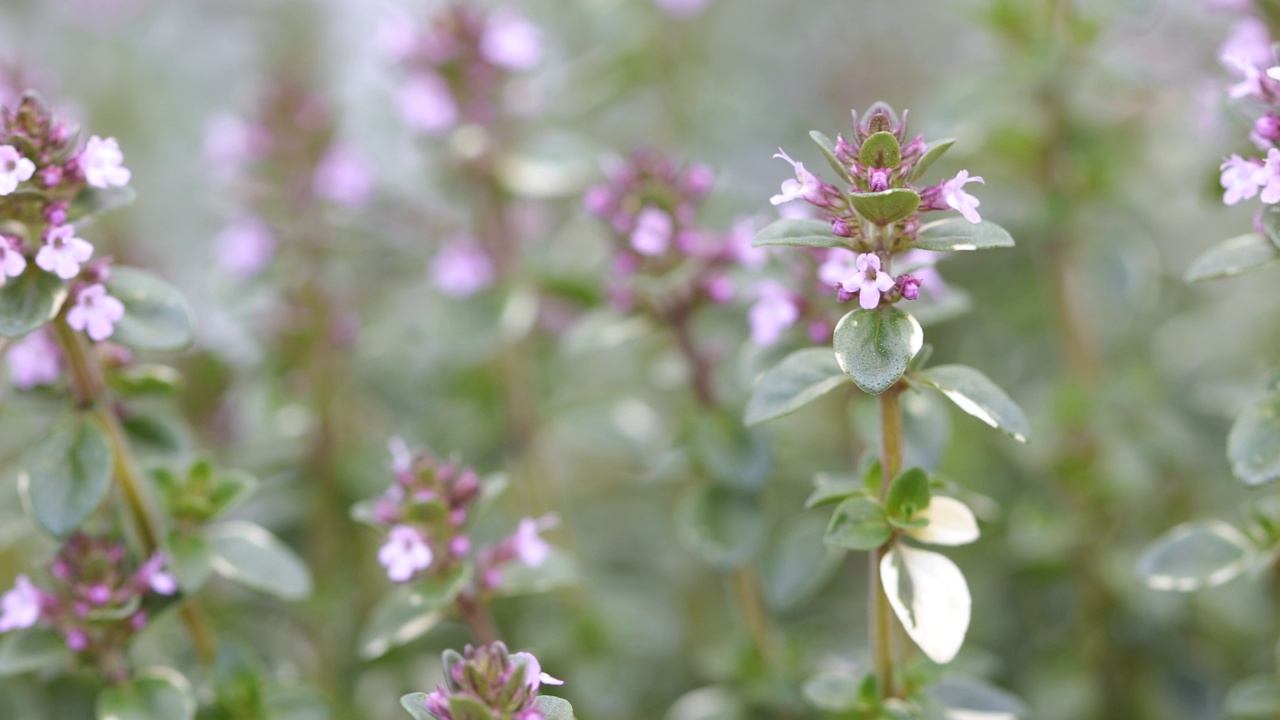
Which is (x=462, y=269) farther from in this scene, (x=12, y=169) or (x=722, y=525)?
(x=12, y=169)

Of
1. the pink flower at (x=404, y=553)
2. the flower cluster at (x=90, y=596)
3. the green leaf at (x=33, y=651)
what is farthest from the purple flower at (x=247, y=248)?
the pink flower at (x=404, y=553)

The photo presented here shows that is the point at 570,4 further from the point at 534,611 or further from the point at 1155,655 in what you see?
the point at 1155,655

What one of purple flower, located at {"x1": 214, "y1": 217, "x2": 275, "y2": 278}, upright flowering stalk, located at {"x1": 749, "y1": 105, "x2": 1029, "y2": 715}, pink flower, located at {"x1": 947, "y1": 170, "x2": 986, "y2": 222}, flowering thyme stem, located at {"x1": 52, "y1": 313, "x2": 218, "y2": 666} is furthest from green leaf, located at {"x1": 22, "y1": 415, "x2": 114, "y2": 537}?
pink flower, located at {"x1": 947, "y1": 170, "x2": 986, "y2": 222}

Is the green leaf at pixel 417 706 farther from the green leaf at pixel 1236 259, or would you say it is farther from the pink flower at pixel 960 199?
the green leaf at pixel 1236 259

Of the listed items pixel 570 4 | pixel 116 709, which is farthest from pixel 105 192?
pixel 570 4

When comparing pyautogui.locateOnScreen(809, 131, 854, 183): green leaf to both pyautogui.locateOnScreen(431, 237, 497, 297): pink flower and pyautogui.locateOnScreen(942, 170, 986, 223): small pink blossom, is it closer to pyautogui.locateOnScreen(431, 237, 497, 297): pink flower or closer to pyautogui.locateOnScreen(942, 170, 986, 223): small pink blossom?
pyautogui.locateOnScreen(942, 170, 986, 223): small pink blossom
